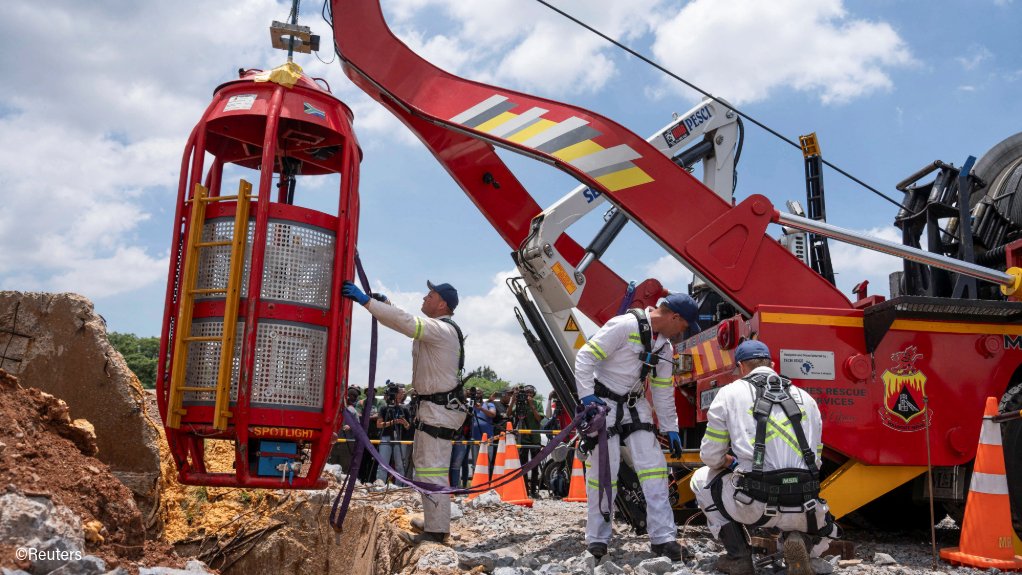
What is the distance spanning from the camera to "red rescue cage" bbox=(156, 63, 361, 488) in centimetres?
459

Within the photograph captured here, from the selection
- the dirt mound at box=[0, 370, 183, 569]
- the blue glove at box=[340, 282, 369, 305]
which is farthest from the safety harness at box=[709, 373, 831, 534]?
the dirt mound at box=[0, 370, 183, 569]

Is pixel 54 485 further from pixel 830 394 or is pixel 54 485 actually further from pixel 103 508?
pixel 830 394

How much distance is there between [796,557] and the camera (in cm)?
445

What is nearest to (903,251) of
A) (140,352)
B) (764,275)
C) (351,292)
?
(764,275)

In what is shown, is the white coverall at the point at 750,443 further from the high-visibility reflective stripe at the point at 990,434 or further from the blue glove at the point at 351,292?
the blue glove at the point at 351,292

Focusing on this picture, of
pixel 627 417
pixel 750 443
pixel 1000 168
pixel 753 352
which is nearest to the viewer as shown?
pixel 750 443

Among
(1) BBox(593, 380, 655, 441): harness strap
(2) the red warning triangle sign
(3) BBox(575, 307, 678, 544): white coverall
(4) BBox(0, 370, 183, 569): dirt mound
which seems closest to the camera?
(4) BBox(0, 370, 183, 569): dirt mound

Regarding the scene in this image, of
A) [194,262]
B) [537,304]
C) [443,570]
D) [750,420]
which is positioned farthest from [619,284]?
[194,262]

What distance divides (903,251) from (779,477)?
96.4 inches

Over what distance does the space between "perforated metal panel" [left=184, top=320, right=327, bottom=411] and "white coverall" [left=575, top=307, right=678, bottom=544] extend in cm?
176

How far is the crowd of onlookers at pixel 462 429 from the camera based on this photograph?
11953mm

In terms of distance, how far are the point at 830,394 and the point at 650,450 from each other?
4.36 ft

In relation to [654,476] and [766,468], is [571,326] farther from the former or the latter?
[766,468]

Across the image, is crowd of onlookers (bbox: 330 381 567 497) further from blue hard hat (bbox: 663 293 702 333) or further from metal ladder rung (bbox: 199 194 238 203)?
metal ladder rung (bbox: 199 194 238 203)
